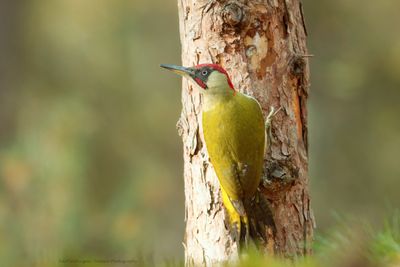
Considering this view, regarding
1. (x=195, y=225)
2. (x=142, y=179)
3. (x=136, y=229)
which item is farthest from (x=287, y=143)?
(x=142, y=179)

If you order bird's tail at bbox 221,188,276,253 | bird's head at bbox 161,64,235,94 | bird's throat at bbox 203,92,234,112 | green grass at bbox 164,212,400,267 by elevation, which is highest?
bird's head at bbox 161,64,235,94

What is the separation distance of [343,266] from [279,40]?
2.54 m

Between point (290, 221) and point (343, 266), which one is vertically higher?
point (343, 266)

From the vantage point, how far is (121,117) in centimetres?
1285

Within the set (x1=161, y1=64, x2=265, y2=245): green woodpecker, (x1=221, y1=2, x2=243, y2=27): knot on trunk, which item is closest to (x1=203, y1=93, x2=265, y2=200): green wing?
(x1=161, y1=64, x2=265, y2=245): green woodpecker

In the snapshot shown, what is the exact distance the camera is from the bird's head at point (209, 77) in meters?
3.86

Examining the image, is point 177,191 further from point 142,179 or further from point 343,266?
point 343,266

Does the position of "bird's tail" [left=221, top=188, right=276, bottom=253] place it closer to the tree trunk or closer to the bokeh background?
the tree trunk

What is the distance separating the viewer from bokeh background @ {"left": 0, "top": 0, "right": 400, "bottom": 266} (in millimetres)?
6840

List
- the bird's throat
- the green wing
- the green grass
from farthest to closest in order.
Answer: the bird's throat, the green wing, the green grass

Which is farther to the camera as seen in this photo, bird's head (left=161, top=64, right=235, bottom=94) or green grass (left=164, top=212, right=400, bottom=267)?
bird's head (left=161, top=64, right=235, bottom=94)

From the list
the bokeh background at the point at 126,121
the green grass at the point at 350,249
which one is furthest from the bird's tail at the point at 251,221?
the green grass at the point at 350,249

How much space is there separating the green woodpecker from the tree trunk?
0.24 feet

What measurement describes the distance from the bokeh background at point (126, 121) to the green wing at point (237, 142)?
Answer: 0.79 m
